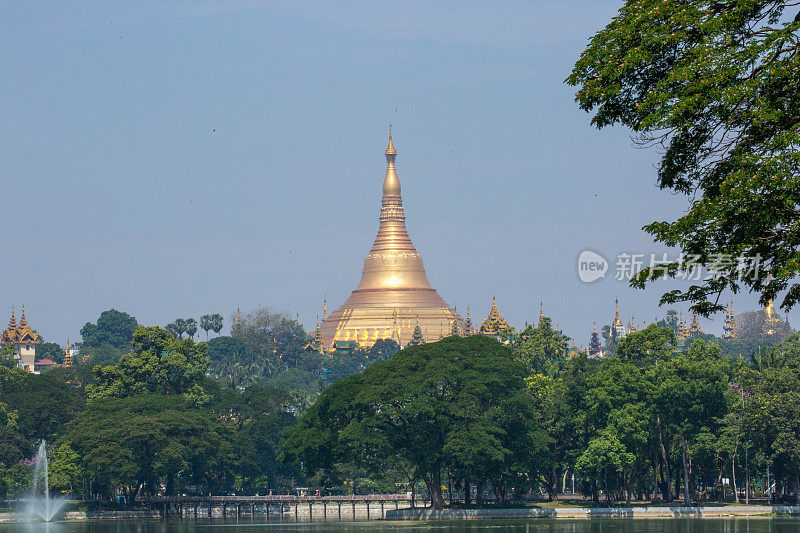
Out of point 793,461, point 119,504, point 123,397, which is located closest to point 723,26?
point 793,461

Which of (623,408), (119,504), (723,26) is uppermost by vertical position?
(723,26)

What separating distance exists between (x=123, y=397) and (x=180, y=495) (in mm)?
8471

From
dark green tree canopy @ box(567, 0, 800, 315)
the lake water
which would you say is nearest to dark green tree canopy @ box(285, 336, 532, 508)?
the lake water

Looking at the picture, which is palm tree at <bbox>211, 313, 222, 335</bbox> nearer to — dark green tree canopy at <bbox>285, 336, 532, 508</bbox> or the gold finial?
the gold finial

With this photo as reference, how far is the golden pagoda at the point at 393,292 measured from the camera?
178375mm

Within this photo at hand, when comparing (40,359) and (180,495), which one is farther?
(40,359)

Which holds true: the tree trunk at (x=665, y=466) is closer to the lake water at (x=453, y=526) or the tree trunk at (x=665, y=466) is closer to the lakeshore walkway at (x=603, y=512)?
the lakeshore walkway at (x=603, y=512)

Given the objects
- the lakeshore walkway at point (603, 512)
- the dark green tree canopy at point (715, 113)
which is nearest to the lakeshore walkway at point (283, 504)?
the lakeshore walkway at point (603, 512)

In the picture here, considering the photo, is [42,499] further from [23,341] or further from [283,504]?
[23,341]

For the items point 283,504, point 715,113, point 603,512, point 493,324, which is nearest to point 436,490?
point 603,512

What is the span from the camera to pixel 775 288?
1855cm

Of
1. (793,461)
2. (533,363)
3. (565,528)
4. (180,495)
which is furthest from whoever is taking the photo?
(533,363)

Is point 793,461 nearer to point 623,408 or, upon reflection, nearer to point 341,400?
point 623,408

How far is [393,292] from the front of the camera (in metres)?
182
